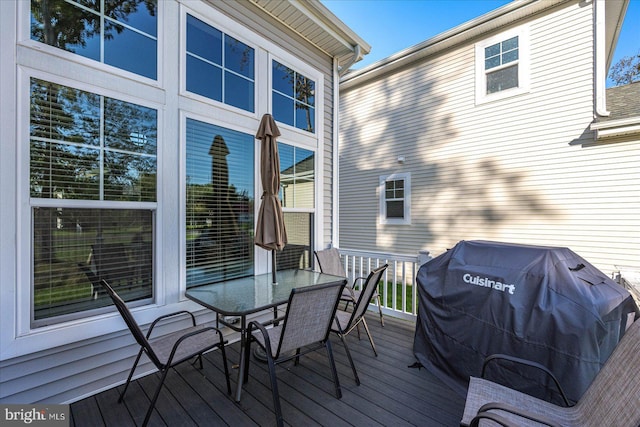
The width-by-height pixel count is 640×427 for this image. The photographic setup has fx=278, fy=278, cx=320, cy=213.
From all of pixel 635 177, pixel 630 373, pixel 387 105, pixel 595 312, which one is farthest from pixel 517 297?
pixel 387 105

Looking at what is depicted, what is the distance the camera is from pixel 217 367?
2.82 m

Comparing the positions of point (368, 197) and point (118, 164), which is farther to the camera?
point (368, 197)

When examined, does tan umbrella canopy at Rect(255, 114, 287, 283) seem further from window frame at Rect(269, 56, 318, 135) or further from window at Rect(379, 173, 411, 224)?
window at Rect(379, 173, 411, 224)

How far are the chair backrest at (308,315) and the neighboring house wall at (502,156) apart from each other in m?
5.21

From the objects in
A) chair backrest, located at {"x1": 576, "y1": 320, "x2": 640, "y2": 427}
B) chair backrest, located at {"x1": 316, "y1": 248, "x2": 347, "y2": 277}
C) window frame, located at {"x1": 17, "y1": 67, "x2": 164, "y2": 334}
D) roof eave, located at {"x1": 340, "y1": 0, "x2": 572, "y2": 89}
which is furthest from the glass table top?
roof eave, located at {"x1": 340, "y1": 0, "x2": 572, "y2": 89}

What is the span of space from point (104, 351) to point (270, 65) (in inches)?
146

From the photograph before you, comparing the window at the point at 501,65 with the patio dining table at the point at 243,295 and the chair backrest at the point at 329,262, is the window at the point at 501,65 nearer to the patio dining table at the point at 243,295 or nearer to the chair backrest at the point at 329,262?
the chair backrest at the point at 329,262

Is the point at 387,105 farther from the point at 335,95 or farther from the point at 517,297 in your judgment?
the point at 517,297

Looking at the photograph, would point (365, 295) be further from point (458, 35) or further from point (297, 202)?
point (458, 35)

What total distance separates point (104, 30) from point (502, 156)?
22.1 ft

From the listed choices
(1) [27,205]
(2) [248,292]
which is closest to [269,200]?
(2) [248,292]

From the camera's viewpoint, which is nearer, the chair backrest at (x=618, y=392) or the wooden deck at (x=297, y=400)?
the chair backrest at (x=618, y=392)

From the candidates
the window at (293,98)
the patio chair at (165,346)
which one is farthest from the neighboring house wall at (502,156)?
the patio chair at (165,346)

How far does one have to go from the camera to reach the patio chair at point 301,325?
6.56 feet
